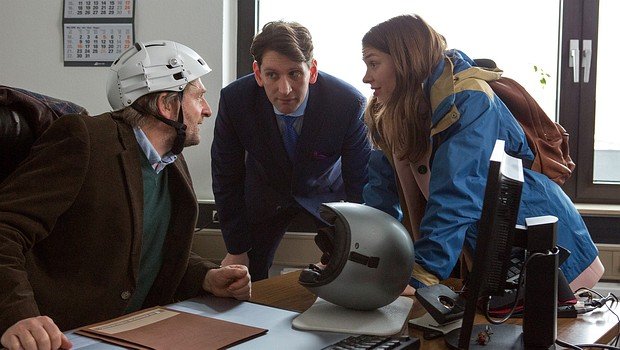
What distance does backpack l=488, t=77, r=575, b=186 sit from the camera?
1642 mm

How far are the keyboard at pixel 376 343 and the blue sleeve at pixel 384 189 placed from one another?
0.78 metres

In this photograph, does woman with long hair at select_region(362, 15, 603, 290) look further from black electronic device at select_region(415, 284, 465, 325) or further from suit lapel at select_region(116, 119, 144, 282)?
suit lapel at select_region(116, 119, 144, 282)

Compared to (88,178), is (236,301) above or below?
below

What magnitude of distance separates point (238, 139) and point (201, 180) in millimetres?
496

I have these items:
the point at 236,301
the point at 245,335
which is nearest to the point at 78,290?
the point at 236,301

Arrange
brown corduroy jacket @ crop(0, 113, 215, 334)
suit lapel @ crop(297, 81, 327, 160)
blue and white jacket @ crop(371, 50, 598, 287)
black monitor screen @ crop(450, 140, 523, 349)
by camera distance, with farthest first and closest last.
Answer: suit lapel @ crop(297, 81, 327, 160) < blue and white jacket @ crop(371, 50, 598, 287) < brown corduroy jacket @ crop(0, 113, 215, 334) < black monitor screen @ crop(450, 140, 523, 349)

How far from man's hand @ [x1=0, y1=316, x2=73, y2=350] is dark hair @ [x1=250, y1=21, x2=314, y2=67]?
4.71 ft

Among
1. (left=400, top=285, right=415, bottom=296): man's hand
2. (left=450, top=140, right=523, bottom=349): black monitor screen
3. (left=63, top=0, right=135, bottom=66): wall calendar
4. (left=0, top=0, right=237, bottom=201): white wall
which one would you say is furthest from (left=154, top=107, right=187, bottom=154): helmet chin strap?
(left=63, top=0, right=135, bottom=66): wall calendar

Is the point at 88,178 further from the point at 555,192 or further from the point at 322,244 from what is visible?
the point at 555,192

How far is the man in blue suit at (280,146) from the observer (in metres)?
2.39

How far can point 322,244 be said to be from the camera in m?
1.32

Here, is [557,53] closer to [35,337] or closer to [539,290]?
[539,290]

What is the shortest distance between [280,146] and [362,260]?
1.40m

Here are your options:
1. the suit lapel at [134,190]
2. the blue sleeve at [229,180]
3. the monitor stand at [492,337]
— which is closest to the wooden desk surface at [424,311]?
the monitor stand at [492,337]
